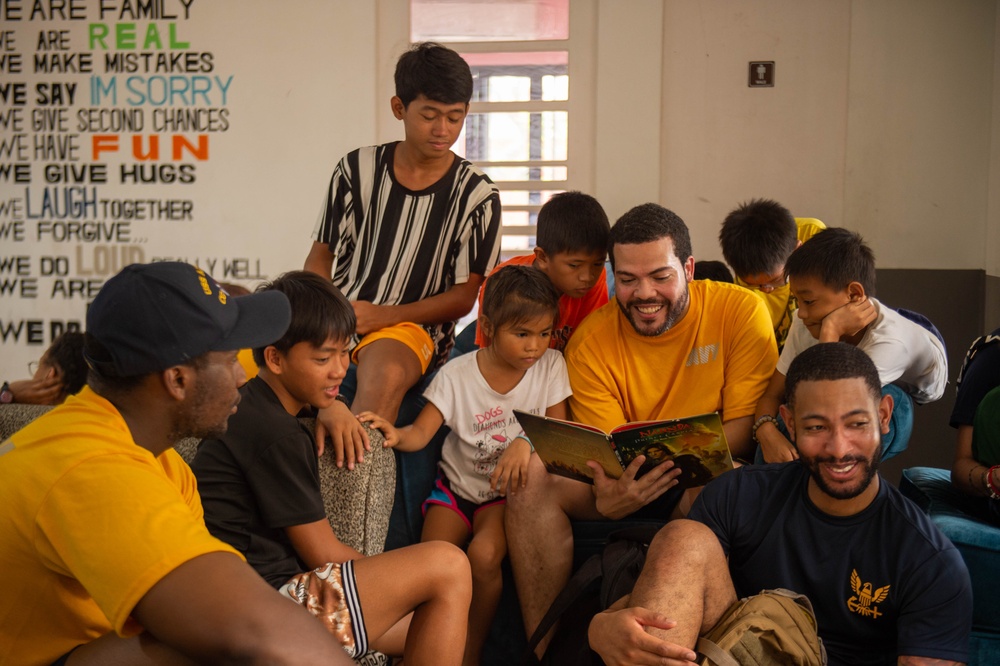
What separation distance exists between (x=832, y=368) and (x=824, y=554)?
404 mm

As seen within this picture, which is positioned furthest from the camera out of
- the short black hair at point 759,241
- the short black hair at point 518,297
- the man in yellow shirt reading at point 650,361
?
the short black hair at point 759,241

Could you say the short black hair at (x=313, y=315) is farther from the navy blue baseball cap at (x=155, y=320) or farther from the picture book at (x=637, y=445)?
the navy blue baseball cap at (x=155, y=320)

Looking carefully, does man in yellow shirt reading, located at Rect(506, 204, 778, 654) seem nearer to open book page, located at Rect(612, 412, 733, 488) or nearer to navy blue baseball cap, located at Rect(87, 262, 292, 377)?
open book page, located at Rect(612, 412, 733, 488)

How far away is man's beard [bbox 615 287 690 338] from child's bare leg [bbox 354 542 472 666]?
998mm

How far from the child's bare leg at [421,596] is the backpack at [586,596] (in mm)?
462

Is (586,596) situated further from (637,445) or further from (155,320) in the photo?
(155,320)

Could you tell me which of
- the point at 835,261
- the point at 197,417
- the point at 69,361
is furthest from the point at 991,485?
the point at 69,361

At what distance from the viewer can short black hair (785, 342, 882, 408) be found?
2068 millimetres

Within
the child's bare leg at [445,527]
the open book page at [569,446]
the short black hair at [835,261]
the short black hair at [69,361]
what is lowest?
the child's bare leg at [445,527]

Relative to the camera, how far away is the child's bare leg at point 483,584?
257cm

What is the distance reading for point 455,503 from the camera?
275 centimetres

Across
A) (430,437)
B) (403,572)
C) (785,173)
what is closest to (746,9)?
(785,173)

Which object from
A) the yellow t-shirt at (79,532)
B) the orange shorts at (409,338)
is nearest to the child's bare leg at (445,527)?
the orange shorts at (409,338)

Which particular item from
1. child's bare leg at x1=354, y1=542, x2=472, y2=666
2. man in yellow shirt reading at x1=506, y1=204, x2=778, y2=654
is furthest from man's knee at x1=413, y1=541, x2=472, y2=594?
man in yellow shirt reading at x1=506, y1=204, x2=778, y2=654
